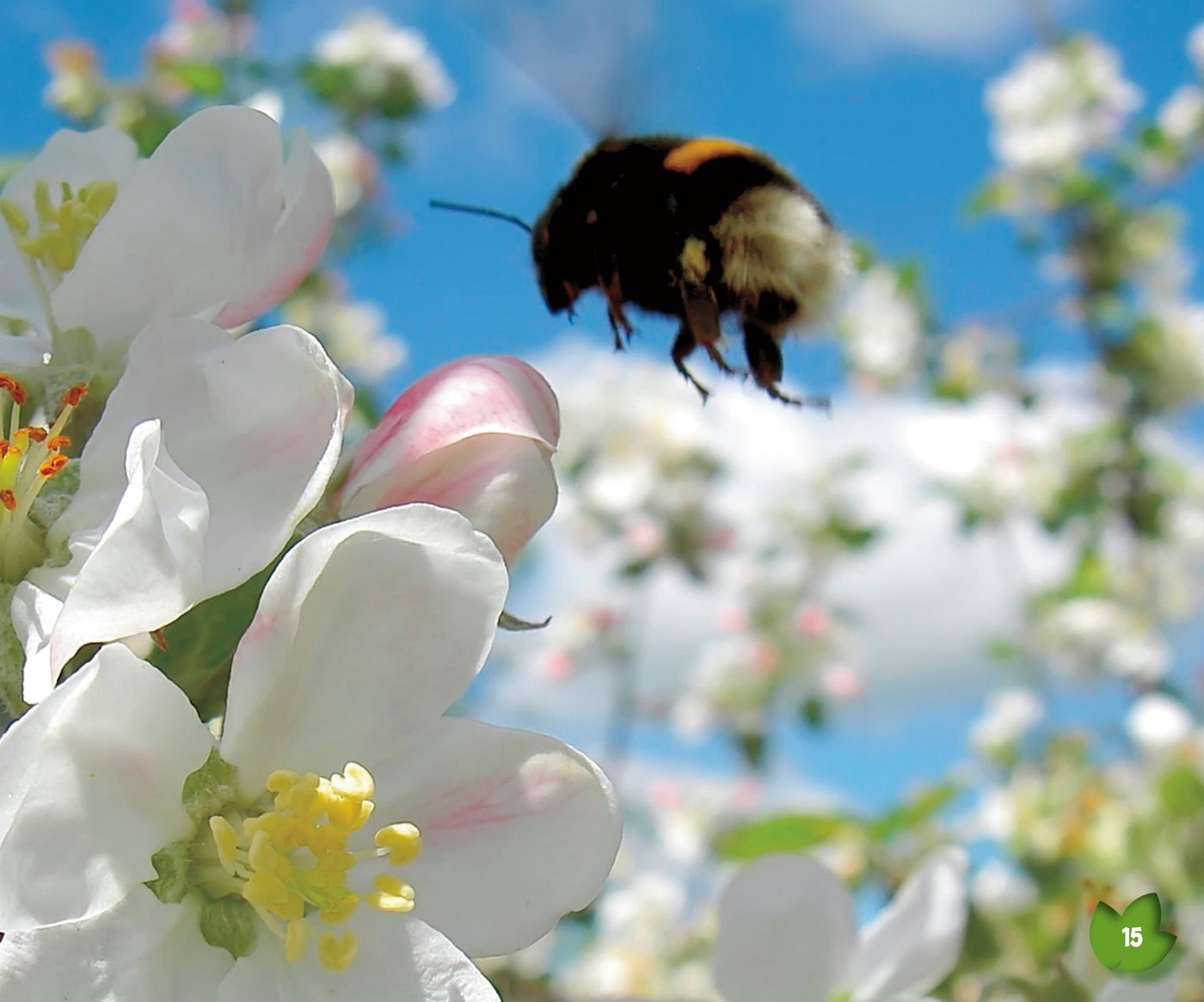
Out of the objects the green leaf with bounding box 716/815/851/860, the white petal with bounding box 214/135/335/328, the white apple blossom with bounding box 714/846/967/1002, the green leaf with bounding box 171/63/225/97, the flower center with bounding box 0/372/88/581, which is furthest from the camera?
the green leaf with bounding box 171/63/225/97

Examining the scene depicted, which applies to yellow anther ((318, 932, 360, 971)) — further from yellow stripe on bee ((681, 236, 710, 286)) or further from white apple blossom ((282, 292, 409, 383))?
white apple blossom ((282, 292, 409, 383))

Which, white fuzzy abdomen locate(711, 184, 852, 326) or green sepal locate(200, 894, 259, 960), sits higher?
white fuzzy abdomen locate(711, 184, 852, 326)

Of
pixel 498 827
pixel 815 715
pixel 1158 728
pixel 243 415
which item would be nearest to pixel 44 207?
pixel 243 415

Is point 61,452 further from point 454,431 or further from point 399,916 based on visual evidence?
point 399,916

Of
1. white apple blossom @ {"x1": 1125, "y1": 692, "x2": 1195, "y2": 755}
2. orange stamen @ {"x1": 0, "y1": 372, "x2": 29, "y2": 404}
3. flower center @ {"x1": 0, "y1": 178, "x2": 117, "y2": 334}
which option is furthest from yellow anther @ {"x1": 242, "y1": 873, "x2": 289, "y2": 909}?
white apple blossom @ {"x1": 1125, "y1": 692, "x2": 1195, "y2": 755}

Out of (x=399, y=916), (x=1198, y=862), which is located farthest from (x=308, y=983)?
(x=1198, y=862)

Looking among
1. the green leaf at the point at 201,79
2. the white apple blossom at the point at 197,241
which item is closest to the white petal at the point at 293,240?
the white apple blossom at the point at 197,241

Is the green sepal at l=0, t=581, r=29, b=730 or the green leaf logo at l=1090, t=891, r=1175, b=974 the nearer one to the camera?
the green sepal at l=0, t=581, r=29, b=730
